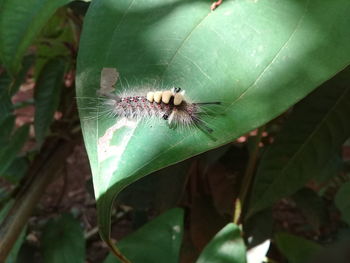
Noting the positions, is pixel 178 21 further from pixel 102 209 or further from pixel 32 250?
pixel 32 250

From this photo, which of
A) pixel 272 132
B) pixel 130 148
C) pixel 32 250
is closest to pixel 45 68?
pixel 32 250

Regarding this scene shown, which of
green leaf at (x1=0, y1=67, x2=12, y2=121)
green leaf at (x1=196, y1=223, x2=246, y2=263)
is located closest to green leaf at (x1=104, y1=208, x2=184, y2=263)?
green leaf at (x1=196, y1=223, x2=246, y2=263)

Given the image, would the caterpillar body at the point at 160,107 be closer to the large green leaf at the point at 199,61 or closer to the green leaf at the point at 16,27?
the large green leaf at the point at 199,61

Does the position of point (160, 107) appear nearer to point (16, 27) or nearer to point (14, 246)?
point (16, 27)

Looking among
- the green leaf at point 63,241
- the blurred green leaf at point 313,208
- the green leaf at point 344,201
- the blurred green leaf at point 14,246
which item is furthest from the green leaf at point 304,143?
the blurred green leaf at point 14,246

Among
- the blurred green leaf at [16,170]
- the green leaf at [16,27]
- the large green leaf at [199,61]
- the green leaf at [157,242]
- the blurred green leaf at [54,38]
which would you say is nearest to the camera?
the large green leaf at [199,61]
